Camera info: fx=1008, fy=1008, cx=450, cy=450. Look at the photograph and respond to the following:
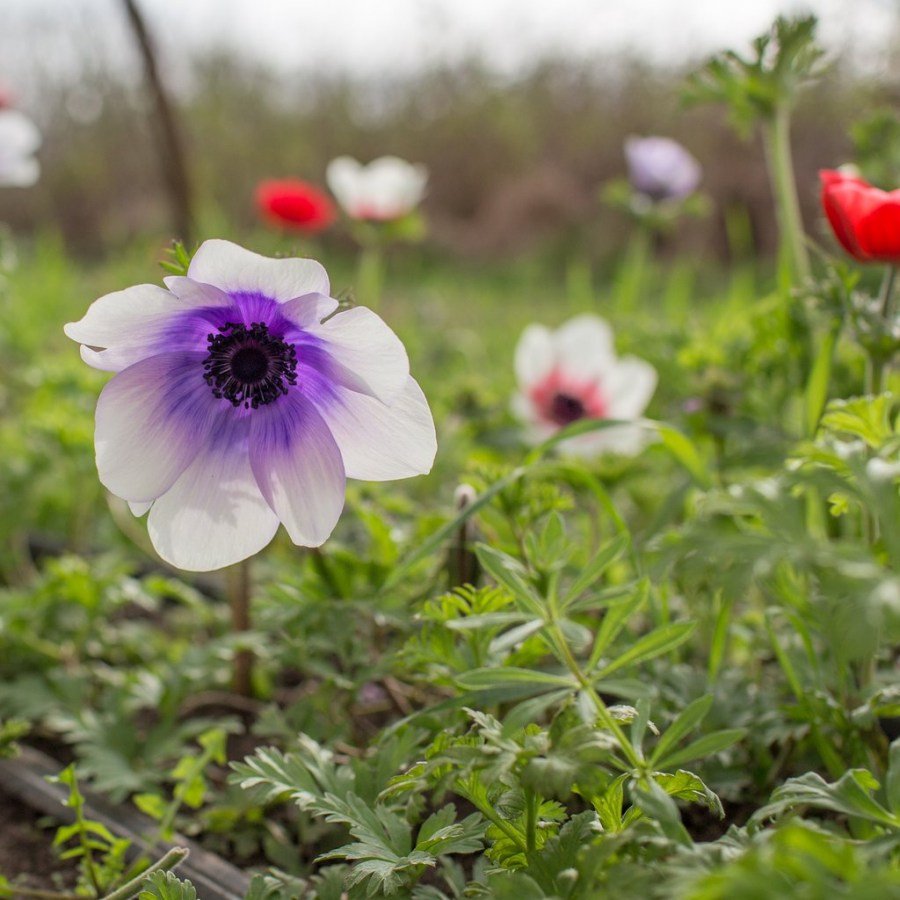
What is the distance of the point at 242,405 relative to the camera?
0.89 metres

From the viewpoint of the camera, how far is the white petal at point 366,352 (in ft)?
2.51

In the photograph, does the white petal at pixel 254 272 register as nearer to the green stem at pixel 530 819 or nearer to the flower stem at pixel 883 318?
the green stem at pixel 530 819

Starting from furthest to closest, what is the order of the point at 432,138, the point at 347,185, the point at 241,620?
1. the point at 432,138
2. the point at 347,185
3. the point at 241,620

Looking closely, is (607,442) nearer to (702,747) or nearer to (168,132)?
(702,747)

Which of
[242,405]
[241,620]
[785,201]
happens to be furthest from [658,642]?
[785,201]

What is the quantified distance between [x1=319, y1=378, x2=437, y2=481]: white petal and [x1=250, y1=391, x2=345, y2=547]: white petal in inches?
0.5

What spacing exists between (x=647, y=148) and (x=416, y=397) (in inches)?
92.0

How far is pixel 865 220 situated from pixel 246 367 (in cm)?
58

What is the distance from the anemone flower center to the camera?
1.74 m

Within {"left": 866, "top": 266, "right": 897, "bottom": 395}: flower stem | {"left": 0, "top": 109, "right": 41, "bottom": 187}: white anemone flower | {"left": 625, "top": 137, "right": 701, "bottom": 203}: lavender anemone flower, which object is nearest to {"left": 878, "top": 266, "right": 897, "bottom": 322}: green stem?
{"left": 866, "top": 266, "right": 897, "bottom": 395}: flower stem

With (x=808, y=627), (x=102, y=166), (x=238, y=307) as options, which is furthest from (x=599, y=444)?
(x=102, y=166)

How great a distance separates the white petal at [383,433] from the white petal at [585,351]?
3.09 ft

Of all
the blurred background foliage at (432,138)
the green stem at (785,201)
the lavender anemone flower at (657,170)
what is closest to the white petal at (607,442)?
the green stem at (785,201)

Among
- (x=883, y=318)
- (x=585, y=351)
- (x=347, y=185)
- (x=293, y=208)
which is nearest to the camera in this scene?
(x=883, y=318)
